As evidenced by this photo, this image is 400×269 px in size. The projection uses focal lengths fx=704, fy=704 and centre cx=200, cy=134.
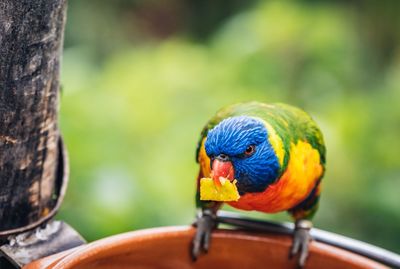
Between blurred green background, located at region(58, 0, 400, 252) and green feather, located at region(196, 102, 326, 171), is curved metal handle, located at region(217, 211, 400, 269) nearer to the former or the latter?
green feather, located at region(196, 102, 326, 171)

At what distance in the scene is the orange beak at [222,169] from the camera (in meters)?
1.54

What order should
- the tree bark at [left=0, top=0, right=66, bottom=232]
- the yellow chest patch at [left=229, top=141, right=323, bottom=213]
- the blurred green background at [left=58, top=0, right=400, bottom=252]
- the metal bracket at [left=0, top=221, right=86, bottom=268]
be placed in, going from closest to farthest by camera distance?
the tree bark at [left=0, top=0, right=66, bottom=232]
the metal bracket at [left=0, top=221, right=86, bottom=268]
the yellow chest patch at [left=229, top=141, right=323, bottom=213]
the blurred green background at [left=58, top=0, right=400, bottom=252]

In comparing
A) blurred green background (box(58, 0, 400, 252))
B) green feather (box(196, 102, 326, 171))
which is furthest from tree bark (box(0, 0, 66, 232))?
blurred green background (box(58, 0, 400, 252))

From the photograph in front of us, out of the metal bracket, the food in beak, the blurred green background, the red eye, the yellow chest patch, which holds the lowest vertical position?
the blurred green background

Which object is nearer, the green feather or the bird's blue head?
the bird's blue head

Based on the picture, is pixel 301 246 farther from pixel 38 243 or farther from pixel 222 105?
pixel 222 105

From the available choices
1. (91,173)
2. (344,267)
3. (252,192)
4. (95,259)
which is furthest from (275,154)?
(91,173)

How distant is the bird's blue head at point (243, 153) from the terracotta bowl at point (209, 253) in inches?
5.2

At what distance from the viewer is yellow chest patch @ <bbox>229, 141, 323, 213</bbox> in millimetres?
1723

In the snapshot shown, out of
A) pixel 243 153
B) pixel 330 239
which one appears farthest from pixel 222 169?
pixel 330 239

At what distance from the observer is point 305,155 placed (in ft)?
5.93

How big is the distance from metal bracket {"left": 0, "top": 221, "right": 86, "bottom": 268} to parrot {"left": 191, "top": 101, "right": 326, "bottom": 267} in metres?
0.29

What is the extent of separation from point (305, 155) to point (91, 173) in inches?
53.5

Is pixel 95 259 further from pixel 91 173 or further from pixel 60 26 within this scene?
pixel 91 173
